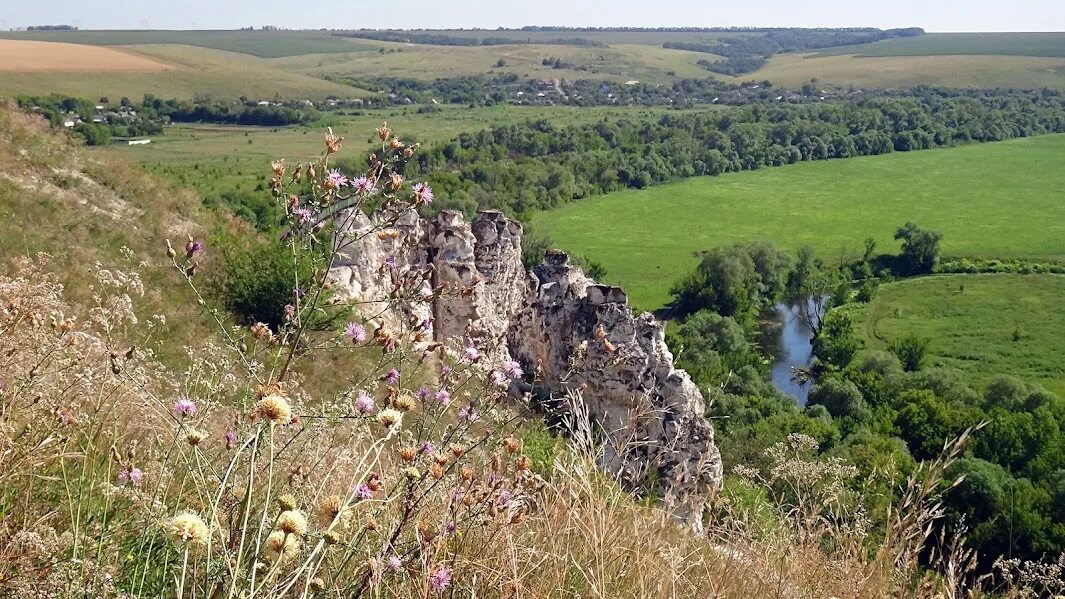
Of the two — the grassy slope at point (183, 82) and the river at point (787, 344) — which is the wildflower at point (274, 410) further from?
the grassy slope at point (183, 82)

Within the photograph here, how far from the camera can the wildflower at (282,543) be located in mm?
1777

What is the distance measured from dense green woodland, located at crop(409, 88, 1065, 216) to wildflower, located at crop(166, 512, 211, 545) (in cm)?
4638

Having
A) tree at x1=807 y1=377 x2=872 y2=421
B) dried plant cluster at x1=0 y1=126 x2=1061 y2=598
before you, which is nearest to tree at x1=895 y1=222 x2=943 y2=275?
tree at x1=807 y1=377 x2=872 y2=421

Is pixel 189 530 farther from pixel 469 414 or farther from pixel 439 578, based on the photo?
pixel 469 414

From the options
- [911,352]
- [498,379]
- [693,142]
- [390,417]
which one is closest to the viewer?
[390,417]

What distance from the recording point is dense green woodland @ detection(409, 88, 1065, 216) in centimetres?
6700

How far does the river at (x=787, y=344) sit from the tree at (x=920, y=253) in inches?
437

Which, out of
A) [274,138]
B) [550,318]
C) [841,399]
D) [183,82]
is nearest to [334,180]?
[550,318]

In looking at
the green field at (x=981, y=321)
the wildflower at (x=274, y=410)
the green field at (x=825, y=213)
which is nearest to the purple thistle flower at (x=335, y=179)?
the wildflower at (x=274, y=410)

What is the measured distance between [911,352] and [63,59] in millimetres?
70321

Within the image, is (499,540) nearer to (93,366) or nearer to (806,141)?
(93,366)

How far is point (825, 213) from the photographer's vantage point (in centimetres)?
6925

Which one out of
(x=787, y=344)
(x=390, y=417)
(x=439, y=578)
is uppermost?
(x=390, y=417)

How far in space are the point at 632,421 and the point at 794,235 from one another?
62.9 meters
